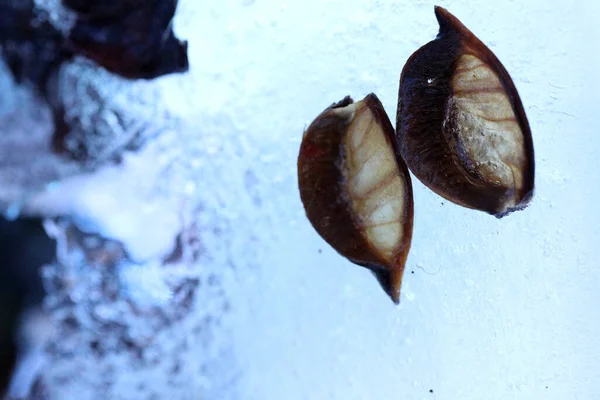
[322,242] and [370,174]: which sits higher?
[370,174]

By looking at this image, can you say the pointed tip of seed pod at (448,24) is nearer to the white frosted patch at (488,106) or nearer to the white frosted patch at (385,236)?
the white frosted patch at (488,106)

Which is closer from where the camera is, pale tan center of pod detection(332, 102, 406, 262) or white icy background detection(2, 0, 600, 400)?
pale tan center of pod detection(332, 102, 406, 262)

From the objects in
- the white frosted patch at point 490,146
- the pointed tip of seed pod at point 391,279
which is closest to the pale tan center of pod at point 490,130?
the white frosted patch at point 490,146

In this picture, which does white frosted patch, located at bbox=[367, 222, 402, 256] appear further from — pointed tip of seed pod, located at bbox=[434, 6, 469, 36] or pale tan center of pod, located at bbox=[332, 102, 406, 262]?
pointed tip of seed pod, located at bbox=[434, 6, 469, 36]

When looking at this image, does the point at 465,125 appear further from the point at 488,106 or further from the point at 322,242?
the point at 322,242

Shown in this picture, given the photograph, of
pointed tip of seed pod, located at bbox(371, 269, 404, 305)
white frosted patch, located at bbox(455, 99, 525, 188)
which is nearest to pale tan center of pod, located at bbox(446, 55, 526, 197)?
white frosted patch, located at bbox(455, 99, 525, 188)

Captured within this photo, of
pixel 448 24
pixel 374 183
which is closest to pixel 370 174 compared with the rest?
pixel 374 183
